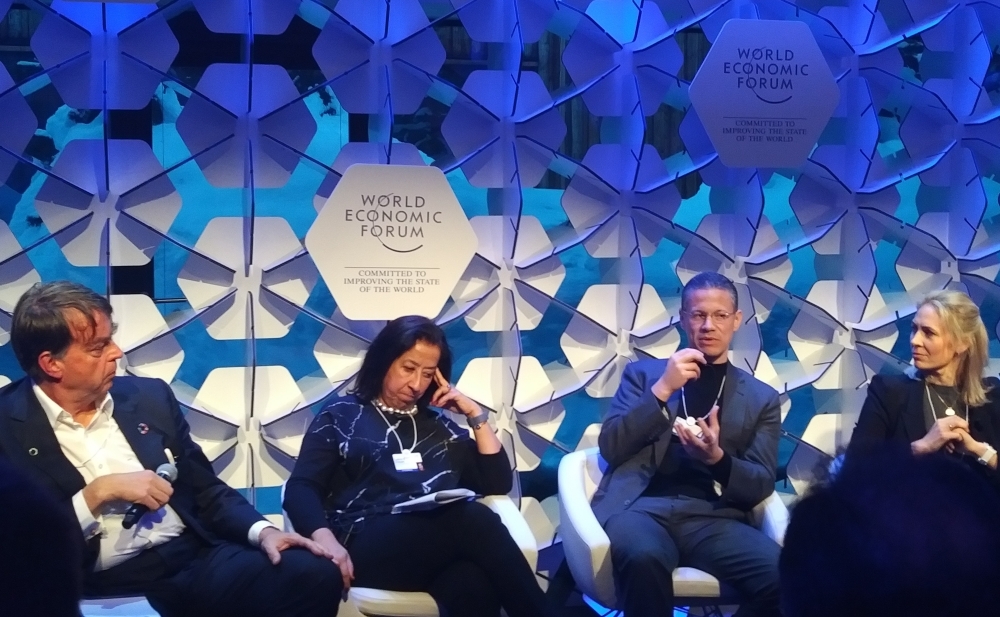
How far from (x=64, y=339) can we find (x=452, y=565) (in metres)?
1.15

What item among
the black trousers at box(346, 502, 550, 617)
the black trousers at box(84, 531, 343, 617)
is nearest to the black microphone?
the black trousers at box(84, 531, 343, 617)

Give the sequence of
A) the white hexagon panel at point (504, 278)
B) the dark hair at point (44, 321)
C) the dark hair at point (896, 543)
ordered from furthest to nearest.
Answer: the white hexagon panel at point (504, 278), the dark hair at point (44, 321), the dark hair at point (896, 543)

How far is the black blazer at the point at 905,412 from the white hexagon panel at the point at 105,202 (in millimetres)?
2278

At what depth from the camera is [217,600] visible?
2654mm

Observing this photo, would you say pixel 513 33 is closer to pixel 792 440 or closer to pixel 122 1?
pixel 122 1

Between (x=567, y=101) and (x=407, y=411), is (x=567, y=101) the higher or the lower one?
the higher one

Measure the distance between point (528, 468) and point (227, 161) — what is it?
4.65ft

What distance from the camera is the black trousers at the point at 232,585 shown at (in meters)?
2.65

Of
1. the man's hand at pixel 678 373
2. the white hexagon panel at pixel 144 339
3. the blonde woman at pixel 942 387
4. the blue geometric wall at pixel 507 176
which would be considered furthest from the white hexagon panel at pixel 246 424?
the blonde woman at pixel 942 387

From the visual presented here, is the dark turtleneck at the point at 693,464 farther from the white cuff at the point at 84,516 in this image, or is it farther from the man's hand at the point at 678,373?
the white cuff at the point at 84,516

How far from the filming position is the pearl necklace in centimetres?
317

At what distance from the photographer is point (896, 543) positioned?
0.94 m

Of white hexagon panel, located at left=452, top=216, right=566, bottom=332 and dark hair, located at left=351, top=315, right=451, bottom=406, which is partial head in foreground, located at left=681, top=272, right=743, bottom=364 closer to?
white hexagon panel, located at left=452, top=216, right=566, bottom=332

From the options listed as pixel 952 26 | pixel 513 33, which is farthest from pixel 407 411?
pixel 952 26
